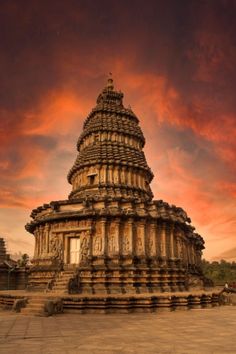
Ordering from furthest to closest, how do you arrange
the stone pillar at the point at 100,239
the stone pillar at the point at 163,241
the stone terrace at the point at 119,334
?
the stone pillar at the point at 163,241, the stone pillar at the point at 100,239, the stone terrace at the point at 119,334

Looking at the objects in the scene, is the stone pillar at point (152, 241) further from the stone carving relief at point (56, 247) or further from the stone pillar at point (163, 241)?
the stone carving relief at point (56, 247)

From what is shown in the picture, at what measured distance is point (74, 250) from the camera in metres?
25.0

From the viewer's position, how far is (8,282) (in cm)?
3828

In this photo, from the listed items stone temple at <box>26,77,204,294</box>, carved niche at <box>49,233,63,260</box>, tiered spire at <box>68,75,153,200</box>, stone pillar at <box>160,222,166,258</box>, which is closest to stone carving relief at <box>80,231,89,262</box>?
stone temple at <box>26,77,204,294</box>

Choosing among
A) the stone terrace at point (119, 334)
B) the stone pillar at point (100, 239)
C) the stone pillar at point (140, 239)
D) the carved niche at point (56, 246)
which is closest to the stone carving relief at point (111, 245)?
the stone pillar at point (100, 239)

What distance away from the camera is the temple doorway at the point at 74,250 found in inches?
977

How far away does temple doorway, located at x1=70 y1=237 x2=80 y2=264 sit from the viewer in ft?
81.4

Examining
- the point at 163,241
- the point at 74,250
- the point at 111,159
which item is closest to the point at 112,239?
the point at 74,250

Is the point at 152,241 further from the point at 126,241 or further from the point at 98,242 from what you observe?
the point at 98,242

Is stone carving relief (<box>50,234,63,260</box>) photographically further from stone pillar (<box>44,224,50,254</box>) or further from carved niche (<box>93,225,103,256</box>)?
carved niche (<box>93,225,103,256</box>)

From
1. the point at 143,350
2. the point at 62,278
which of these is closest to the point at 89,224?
the point at 62,278

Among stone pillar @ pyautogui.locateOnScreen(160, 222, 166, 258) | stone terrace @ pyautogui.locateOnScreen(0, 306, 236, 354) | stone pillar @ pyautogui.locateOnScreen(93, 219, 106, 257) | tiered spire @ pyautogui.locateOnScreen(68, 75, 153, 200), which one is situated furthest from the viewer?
tiered spire @ pyautogui.locateOnScreen(68, 75, 153, 200)

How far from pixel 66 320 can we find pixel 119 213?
986cm

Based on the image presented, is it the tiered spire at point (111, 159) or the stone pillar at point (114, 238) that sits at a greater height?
the tiered spire at point (111, 159)
